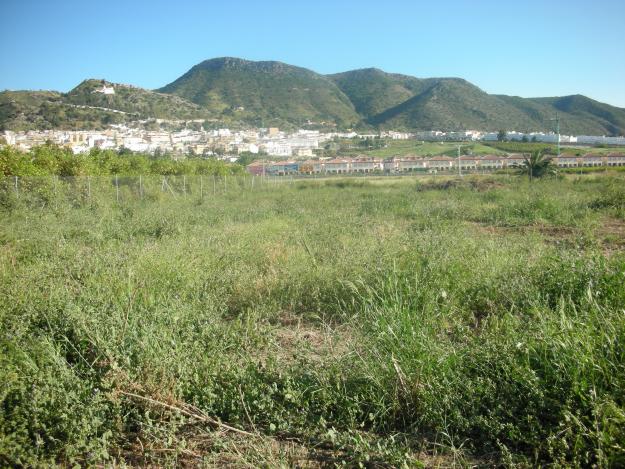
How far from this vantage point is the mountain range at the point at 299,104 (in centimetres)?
6343

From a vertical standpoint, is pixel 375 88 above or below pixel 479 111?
above

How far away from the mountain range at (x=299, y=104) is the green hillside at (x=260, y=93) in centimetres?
23

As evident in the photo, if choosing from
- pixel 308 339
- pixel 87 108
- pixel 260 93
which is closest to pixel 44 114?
pixel 87 108

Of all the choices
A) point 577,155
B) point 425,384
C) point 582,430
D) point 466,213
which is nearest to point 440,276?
point 425,384

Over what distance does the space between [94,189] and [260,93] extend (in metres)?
87.3

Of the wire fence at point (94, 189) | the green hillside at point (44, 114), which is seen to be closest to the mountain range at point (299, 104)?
the green hillside at point (44, 114)

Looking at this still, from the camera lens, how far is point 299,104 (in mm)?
97875

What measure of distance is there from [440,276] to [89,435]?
3337 mm

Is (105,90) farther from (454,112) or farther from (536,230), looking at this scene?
(536,230)

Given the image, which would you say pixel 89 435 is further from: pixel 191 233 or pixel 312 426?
pixel 191 233

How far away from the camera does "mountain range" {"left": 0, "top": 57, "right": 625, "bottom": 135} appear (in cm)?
6343

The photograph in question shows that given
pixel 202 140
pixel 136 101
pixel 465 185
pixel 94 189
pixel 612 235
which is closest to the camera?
pixel 612 235

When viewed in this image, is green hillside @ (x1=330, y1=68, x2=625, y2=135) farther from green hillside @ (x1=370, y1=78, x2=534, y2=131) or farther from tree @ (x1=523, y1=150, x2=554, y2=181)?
tree @ (x1=523, y1=150, x2=554, y2=181)

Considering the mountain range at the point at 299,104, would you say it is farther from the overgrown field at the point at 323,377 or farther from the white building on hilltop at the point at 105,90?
the overgrown field at the point at 323,377
